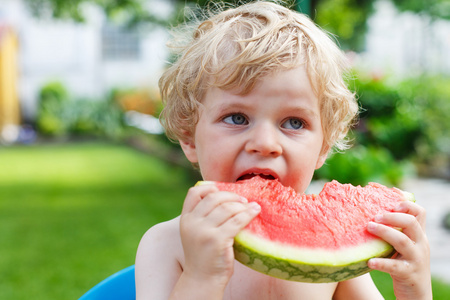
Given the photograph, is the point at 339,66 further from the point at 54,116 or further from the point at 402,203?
the point at 54,116

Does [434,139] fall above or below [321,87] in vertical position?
below

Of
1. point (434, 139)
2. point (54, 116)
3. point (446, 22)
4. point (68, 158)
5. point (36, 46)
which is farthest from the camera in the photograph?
point (36, 46)

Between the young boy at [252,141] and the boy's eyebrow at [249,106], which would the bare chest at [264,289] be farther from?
the boy's eyebrow at [249,106]

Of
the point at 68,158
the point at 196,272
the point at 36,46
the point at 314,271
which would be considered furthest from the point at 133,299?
the point at 36,46

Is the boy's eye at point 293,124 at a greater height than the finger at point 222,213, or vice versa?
the boy's eye at point 293,124

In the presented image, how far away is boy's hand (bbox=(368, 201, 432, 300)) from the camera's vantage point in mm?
1307

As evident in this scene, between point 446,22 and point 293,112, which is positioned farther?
point 446,22

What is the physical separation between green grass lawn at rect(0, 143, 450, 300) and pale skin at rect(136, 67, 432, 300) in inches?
100

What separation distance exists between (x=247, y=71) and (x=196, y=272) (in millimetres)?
601

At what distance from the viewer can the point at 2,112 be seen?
66.5 feet

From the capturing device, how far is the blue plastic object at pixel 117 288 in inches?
71.1

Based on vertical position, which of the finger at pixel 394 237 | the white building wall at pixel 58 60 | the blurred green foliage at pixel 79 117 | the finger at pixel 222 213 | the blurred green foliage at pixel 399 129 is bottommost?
the blurred green foliage at pixel 79 117

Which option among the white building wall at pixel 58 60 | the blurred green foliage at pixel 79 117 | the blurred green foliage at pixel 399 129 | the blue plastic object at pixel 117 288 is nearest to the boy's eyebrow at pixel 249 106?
the blue plastic object at pixel 117 288

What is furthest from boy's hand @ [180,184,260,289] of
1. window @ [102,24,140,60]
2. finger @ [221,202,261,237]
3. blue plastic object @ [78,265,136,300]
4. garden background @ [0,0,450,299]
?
window @ [102,24,140,60]
